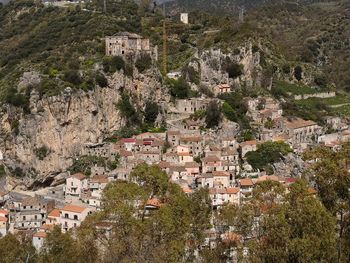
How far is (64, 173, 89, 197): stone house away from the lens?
41.7 m

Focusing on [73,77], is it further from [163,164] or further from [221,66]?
[221,66]

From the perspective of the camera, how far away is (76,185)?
41906mm

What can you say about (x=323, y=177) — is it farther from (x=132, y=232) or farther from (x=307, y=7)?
(x=307, y=7)

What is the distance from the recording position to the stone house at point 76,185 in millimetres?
41688

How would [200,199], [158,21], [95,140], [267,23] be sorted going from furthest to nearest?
[267,23] < [158,21] < [95,140] < [200,199]

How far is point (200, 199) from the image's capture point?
29.6 m

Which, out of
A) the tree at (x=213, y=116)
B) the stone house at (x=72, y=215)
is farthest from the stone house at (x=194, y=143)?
the stone house at (x=72, y=215)

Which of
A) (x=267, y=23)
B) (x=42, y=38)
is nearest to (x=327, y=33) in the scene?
(x=267, y=23)

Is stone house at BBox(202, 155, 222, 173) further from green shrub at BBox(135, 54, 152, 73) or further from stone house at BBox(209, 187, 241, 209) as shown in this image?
green shrub at BBox(135, 54, 152, 73)

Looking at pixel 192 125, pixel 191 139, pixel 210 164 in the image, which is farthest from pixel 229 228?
pixel 192 125

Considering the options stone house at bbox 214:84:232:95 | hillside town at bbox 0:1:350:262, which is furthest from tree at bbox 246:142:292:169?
stone house at bbox 214:84:232:95

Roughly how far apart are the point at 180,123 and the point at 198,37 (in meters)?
21.0

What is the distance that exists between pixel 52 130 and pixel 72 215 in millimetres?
10830

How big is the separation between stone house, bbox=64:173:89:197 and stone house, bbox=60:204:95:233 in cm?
406
